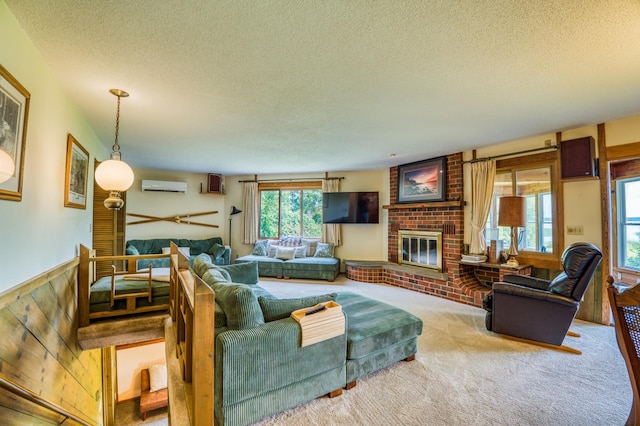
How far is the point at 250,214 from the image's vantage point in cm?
660

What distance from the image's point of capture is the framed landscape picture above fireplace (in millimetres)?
4641

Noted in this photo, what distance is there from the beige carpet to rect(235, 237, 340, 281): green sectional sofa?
2.85 metres

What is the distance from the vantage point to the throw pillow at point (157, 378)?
4305 mm

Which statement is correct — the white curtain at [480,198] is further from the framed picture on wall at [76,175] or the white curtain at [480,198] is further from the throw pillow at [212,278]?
the framed picture on wall at [76,175]

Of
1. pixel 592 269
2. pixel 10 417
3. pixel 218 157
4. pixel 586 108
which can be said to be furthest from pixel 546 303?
pixel 218 157

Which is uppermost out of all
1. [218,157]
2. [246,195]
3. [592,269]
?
[218,157]

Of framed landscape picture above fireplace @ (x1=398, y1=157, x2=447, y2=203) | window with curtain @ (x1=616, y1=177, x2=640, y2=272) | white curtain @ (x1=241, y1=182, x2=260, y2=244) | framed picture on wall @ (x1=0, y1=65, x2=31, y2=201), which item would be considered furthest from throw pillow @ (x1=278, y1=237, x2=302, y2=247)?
window with curtain @ (x1=616, y1=177, x2=640, y2=272)

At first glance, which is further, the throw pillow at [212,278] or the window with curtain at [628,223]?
the window with curtain at [628,223]

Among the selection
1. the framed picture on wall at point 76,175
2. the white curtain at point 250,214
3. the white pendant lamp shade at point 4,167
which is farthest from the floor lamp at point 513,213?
the white curtain at point 250,214

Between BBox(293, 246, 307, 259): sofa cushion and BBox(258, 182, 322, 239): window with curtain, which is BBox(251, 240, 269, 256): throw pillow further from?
BBox(293, 246, 307, 259): sofa cushion

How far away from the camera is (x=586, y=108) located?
2684 millimetres

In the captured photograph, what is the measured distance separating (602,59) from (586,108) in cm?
111

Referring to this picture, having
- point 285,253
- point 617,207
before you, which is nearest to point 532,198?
point 617,207

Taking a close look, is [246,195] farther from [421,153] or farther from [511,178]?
[511,178]
